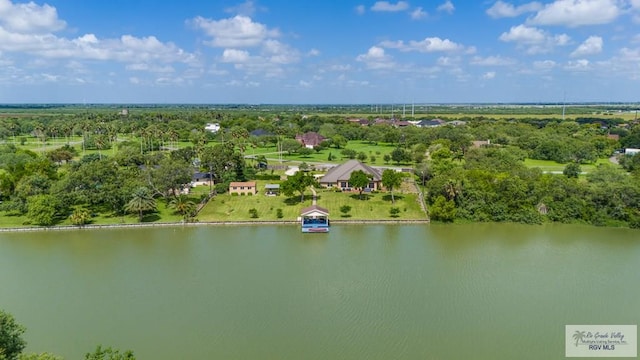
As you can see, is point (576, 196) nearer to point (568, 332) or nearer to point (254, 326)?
point (568, 332)

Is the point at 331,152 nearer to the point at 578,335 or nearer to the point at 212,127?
the point at 212,127

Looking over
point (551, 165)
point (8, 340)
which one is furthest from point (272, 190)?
point (551, 165)

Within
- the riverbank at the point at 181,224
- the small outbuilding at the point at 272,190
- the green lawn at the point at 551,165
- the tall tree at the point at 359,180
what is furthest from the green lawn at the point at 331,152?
the riverbank at the point at 181,224

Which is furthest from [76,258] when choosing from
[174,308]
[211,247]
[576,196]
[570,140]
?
[570,140]

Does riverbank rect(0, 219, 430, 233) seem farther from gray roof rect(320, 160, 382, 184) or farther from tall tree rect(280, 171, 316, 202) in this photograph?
gray roof rect(320, 160, 382, 184)

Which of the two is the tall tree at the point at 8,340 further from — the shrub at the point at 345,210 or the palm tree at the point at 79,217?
the shrub at the point at 345,210
